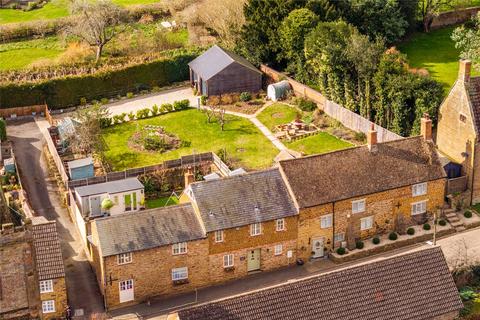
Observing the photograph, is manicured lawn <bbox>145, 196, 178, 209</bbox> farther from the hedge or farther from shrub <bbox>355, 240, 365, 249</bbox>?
the hedge

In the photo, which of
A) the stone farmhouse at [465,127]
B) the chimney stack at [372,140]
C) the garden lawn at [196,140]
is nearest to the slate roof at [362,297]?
the chimney stack at [372,140]

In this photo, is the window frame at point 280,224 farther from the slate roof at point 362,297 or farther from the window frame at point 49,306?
the window frame at point 49,306

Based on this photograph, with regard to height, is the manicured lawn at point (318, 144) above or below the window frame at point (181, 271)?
above

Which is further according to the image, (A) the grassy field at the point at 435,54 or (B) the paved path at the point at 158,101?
(A) the grassy field at the point at 435,54

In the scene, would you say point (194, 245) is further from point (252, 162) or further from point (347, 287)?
point (252, 162)

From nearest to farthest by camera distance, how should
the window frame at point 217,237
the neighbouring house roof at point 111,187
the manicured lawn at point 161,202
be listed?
1. the window frame at point 217,237
2. the neighbouring house roof at point 111,187
3. the manicured lawn at point 161,202

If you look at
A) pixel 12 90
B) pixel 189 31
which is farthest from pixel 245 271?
pixel 189 31

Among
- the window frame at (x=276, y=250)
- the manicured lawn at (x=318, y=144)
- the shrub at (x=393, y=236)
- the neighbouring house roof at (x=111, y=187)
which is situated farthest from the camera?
the manicured lawn at (x=318, y=144)

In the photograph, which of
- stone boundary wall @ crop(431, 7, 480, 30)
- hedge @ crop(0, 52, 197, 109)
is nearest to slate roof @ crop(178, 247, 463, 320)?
hedge @ crop(0, 52, 197, 109)
